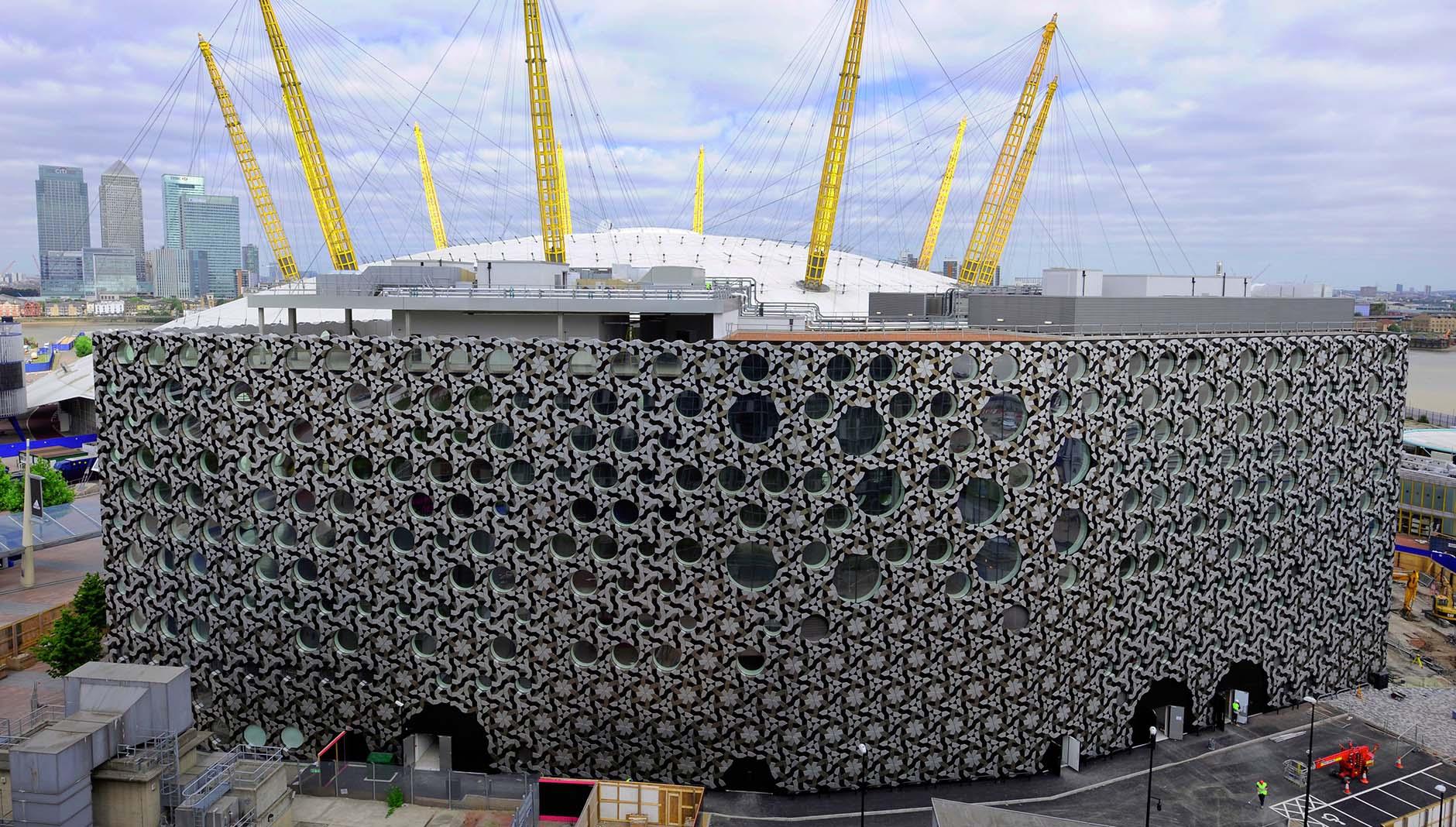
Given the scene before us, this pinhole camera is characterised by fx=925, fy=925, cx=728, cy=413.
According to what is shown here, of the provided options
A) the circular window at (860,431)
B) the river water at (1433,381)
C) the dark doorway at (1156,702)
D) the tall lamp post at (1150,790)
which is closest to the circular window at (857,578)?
the circular window at (860,431)

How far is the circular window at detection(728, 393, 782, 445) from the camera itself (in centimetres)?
3147

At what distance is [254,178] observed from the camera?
2886 inches

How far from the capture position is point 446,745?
34219mm

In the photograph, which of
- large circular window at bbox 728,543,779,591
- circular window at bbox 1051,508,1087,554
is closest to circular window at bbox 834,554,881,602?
large circular window at bbox 728,543,779,591

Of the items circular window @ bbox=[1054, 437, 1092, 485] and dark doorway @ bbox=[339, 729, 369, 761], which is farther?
dark doorway @ bbox=[339, 729, 369, 761]

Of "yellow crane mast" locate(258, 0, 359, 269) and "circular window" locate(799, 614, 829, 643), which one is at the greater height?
"yellow crane mast" locate(258, 0, 359, 269)

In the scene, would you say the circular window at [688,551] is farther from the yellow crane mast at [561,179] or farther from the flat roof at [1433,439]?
the flat roof at [1433,439]

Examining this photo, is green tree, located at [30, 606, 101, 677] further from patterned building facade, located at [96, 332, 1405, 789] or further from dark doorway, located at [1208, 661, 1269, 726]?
A: dark doorway, located at [1208, 661, 1269, 726]

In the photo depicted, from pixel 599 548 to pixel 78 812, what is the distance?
16.0m

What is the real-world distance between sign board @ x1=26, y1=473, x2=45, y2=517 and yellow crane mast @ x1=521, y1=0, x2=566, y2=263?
3339 centimetres

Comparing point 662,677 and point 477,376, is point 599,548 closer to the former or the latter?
point 662,677

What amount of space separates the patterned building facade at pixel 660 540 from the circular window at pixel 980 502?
94 millimetres

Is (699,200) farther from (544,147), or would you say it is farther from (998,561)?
(998,561)

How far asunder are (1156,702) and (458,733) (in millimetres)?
28271
